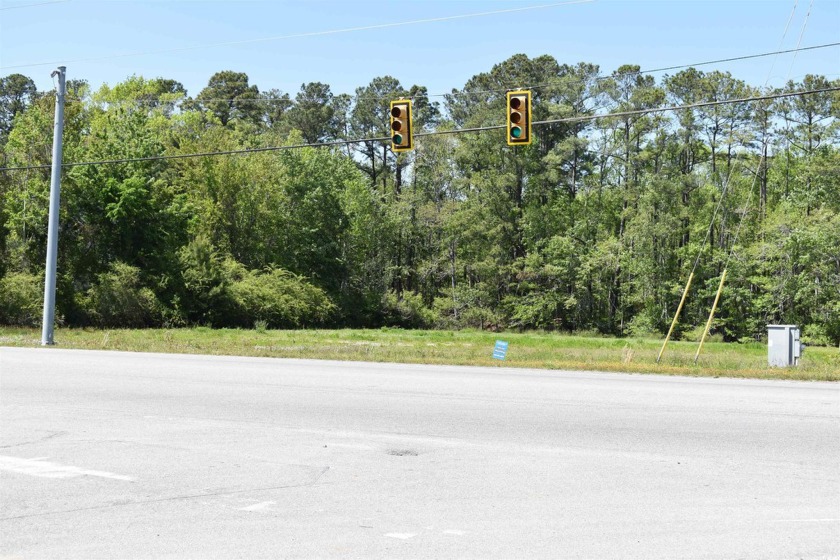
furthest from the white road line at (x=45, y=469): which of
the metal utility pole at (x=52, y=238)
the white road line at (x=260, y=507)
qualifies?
the metal utility pole at (x=52, y=238)

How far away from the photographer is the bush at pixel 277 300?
5341cm

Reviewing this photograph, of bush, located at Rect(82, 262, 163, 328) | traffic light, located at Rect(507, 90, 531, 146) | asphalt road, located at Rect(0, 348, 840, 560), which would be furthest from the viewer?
bush, located at Rect(82, 262, 163, 328)

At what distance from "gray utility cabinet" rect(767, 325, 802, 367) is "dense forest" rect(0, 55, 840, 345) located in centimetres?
2763

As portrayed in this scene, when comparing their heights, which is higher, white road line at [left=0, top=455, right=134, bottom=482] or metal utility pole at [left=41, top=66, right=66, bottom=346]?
metal utility pole at [left=41, top=66, right=66, bottom=346]

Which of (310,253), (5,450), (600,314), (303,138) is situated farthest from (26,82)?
(5,450)

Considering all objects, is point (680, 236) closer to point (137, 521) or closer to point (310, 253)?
point (310, 253)

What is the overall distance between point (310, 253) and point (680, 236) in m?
27.4

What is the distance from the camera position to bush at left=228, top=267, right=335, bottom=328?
53.4m

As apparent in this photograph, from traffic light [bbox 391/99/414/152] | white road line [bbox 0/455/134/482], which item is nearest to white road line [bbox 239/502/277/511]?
white road line [bbox 0/455/134/482]

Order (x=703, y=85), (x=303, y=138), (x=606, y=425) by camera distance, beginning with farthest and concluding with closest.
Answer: (x=303, y=138)
(x=703, y=85)
(x=606, y=425)

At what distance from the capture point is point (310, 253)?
211ft

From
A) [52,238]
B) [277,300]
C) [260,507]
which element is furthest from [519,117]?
[277,300]

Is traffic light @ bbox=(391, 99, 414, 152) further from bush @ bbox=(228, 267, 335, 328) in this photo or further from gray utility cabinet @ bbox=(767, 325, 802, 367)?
bush @ bbox=(228, 267, 335, 328)

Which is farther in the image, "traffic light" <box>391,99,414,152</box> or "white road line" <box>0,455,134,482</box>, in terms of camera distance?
"traffic light" <box>391,99,414,152</box>
